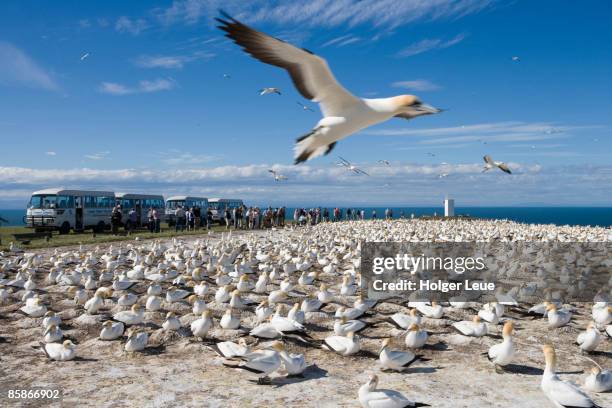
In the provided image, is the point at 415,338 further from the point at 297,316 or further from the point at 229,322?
the point at 229,322

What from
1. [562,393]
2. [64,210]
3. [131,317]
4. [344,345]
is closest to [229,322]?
[131,317]

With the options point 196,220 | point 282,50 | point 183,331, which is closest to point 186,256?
point 183,331

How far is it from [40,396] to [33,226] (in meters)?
28.0

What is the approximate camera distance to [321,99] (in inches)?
175

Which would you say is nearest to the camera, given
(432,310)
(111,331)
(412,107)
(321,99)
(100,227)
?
(412,107)

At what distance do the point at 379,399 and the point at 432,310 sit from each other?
467cm

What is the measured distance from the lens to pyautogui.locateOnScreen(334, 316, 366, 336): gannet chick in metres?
9.21

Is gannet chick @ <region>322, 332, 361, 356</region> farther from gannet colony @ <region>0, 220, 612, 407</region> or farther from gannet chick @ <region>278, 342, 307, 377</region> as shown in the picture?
gannet chick @ <region>278, 342, 307, 377</region>

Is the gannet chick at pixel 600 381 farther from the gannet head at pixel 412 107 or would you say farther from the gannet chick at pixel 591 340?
the gannet head at pixel 412 107

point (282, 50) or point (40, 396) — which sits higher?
point (282, 50)

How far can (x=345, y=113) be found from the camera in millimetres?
4242

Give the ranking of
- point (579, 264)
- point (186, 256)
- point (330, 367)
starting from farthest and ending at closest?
point (186, 256) < point (579, 264) < point (330, 367)

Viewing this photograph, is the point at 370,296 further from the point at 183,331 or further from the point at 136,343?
the point at 136,343

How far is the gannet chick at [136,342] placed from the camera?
28.9 ft
